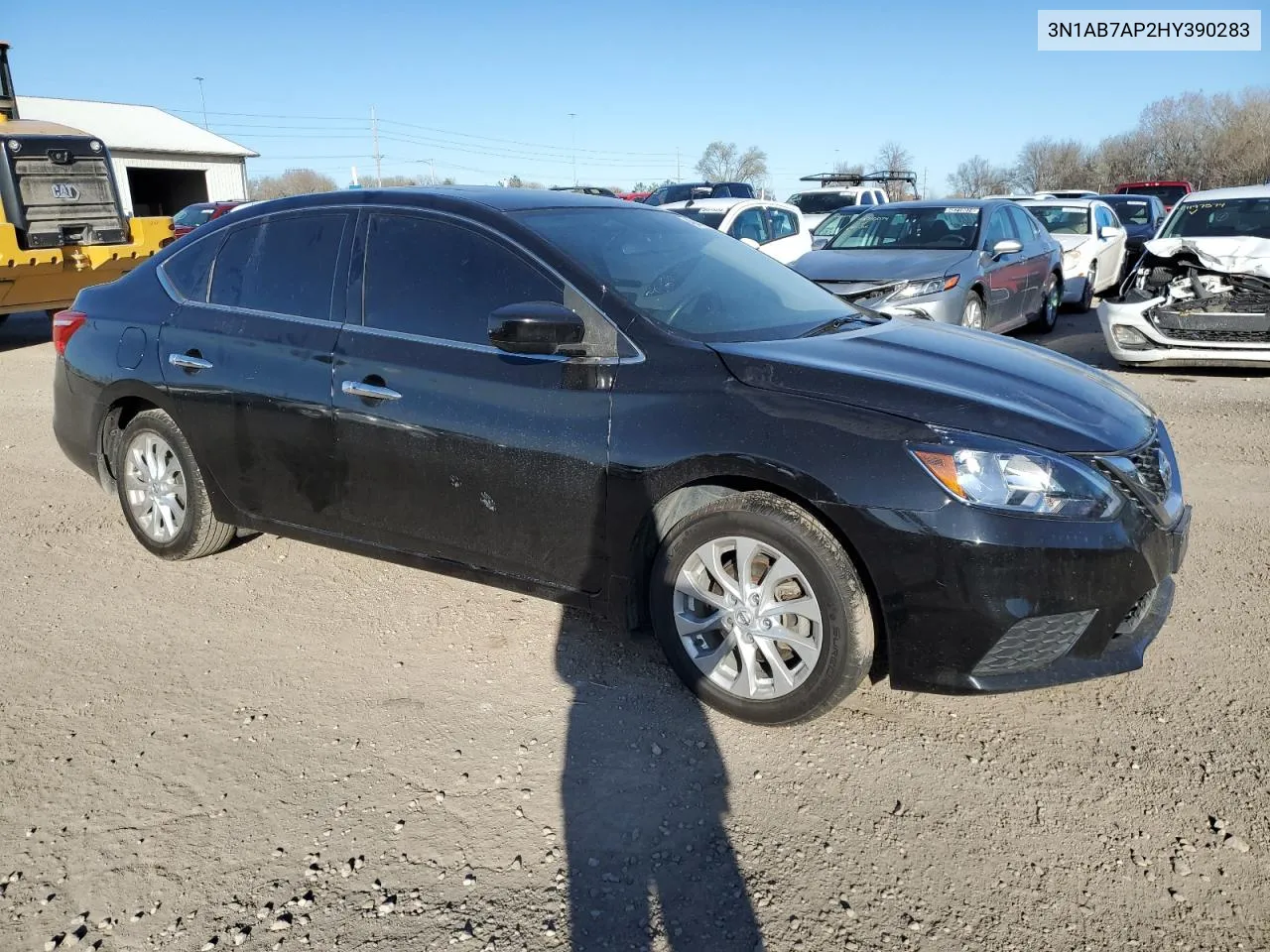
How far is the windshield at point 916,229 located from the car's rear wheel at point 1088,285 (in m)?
4.58

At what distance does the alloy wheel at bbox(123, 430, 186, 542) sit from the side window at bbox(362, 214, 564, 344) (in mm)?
1414

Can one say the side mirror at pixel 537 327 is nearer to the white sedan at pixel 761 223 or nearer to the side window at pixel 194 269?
the side window at pixel 194 269

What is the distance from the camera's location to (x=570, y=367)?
328cm

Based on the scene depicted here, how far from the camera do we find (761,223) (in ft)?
44.8

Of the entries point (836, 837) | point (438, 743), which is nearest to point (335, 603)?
point (438, 743)

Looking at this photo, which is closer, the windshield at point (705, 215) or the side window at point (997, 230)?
the side window at point (997, 230)

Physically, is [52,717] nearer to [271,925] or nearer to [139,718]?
[139,718]

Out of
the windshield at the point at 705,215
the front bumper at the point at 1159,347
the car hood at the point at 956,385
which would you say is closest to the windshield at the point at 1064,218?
the windshield at the point at 705,215

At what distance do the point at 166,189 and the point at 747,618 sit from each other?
161 ft

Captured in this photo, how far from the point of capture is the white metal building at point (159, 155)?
41188 millimetres

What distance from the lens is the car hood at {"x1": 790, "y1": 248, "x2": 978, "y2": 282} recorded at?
852cm

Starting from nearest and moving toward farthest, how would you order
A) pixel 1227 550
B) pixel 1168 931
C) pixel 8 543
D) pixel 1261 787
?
1. pixel 1168 931
2. pixel 1261 787
3. pixel 1227 550
4. pixel 8 543

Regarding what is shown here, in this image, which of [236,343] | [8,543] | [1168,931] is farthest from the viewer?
[8,543]

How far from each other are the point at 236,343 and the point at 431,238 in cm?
100
